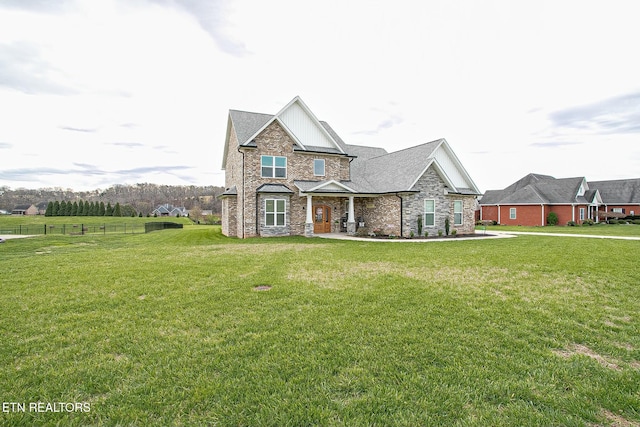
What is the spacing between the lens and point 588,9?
1055 cm

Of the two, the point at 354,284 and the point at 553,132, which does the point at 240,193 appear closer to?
the point at 354,284

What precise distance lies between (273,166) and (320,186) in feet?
11.6

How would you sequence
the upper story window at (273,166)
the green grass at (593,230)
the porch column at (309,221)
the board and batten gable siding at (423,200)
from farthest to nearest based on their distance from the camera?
1. the green grass at (593,230)
2. the upper story window at (273,166)
3. the porch column at (309,221)
4. the board and batten gable siding at (423,200)

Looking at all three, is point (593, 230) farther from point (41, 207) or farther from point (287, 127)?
point (41, 207)

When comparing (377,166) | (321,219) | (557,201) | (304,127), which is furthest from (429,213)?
(557,201)

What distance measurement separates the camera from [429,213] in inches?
796

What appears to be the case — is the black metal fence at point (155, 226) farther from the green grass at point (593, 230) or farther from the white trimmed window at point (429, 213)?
the green grass at point (593, 230)

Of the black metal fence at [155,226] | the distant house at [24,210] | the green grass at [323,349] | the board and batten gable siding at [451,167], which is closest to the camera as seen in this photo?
the green grass at [323,349]

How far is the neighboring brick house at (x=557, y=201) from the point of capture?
115ft

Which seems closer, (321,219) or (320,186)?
(320,186)

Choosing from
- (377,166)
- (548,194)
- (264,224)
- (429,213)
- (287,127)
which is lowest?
(264,224)

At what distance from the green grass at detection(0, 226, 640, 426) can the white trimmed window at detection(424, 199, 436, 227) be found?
12.3 metres

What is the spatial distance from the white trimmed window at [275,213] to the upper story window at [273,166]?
5.96 ft

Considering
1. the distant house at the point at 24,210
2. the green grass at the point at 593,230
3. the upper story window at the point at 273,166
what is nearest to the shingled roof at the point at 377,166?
the upper story window at the point at 273,166
